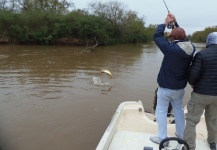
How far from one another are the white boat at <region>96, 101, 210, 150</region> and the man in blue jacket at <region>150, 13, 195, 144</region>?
0.29 m

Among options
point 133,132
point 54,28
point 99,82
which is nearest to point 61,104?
point 99,82

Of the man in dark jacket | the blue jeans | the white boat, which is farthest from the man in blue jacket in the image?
the white boat

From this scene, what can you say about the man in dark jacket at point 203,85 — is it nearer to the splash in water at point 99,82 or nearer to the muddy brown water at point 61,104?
the muddy brown water at point 61,104

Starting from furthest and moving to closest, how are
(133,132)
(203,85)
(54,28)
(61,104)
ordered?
(54,28)
(61,104)
(133,132)
(203,85)

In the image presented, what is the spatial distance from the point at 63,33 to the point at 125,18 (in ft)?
50.2

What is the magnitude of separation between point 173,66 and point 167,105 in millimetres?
610

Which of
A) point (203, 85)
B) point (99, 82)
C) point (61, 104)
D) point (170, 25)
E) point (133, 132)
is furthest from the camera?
point (99, 82)

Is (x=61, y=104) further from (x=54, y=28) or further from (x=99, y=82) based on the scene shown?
(x=54, y=28)

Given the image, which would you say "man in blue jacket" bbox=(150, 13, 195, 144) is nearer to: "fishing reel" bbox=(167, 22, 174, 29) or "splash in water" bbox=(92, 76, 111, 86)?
"fishing reel" bbox=(167, 22, 174, 29)

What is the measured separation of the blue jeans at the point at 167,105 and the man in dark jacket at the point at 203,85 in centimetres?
24

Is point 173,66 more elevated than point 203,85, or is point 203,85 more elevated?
point 173,66

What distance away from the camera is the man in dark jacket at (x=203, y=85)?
3379 millimetres

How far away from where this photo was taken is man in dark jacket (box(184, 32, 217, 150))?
11.1 feet

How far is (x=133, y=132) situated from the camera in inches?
169
